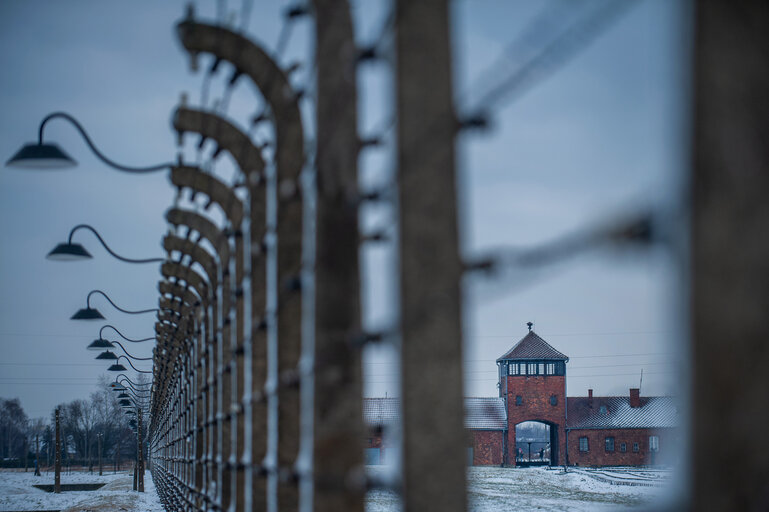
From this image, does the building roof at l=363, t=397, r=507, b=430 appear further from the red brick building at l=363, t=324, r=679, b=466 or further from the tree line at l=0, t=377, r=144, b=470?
the tree line at l=0, t=377, r=144, b=470

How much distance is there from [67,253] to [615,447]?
61.7 m

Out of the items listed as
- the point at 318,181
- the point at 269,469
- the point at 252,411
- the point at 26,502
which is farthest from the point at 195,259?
the point at 26,502

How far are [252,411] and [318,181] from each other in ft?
6.90

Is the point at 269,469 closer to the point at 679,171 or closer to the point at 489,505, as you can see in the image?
the point at 679,171

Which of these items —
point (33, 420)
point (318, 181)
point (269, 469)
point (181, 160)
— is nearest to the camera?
point (318, 181)

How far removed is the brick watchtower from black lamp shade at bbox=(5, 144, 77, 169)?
200 feet

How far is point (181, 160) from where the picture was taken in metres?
7.11

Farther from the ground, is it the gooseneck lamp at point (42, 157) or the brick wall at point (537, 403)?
the gooseneck lamp at point (42, 157)

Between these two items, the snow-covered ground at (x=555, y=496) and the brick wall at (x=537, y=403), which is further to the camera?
the brick wall at (x=537, y=403)

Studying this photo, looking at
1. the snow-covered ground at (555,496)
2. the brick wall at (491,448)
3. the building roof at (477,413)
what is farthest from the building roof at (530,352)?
the snow-covered ground at (555,496)

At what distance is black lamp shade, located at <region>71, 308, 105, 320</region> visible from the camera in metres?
16.3

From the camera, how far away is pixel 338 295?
354cm

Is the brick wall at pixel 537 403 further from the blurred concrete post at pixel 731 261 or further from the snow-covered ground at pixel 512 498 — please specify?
the blurred concrete post at pixel 731 261

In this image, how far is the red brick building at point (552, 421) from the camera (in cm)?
6775
